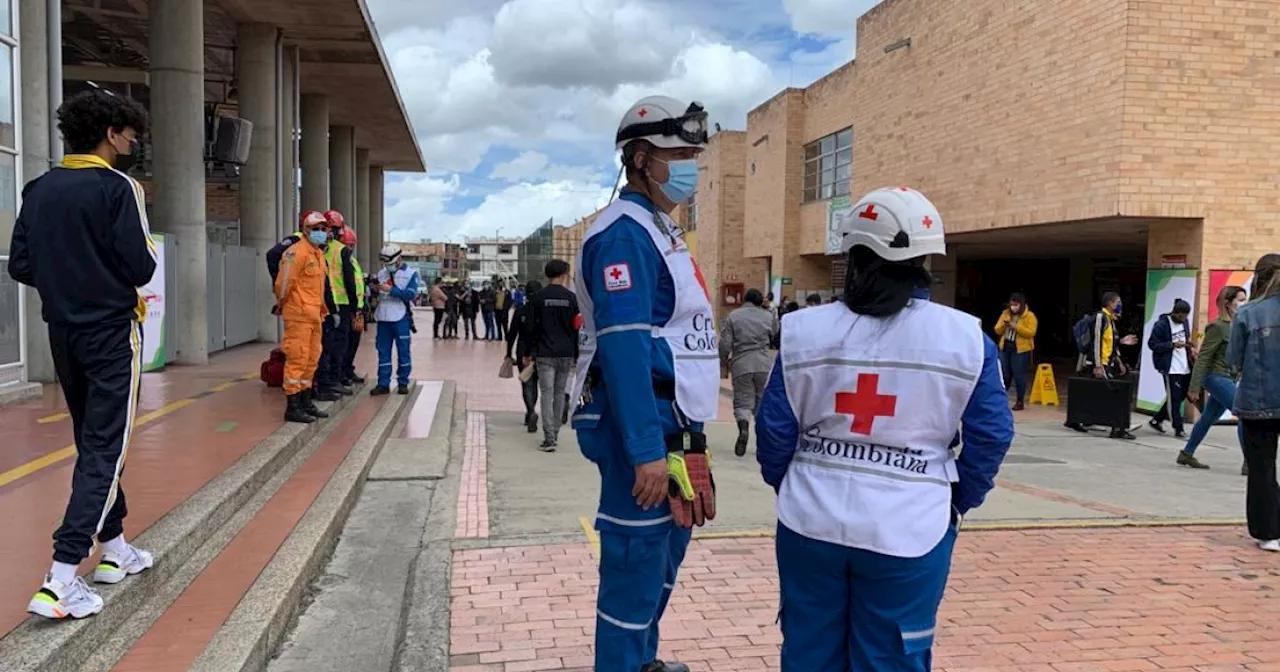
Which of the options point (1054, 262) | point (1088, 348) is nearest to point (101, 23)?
point (1088, 348)

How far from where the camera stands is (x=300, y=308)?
22.5ft

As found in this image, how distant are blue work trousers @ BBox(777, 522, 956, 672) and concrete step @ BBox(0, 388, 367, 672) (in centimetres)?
247

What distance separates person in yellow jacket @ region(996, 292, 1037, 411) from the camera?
46.4ft

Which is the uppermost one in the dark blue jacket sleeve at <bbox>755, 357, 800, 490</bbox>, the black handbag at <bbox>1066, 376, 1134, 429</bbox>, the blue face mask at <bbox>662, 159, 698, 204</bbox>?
the blue face mask at <bbox>662, 159, 698, 204</bbox>

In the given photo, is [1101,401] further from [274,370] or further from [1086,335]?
[274,370]

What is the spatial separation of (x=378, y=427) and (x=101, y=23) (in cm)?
1597

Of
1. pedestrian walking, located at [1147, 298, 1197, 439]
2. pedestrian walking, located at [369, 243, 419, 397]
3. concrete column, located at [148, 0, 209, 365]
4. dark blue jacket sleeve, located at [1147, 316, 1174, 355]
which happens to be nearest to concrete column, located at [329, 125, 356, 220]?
concrete column, located at [148, 0, 209, 365]

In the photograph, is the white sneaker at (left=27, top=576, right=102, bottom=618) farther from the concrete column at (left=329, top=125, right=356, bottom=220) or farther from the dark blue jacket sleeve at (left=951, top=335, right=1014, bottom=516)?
the concrete column at (left=329, top=125, right=356, bottom=220)

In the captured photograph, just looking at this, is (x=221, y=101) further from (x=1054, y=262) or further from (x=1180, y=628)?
(x=1180, y=628)

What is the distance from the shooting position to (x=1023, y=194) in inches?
593

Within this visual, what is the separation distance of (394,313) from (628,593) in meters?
7.72

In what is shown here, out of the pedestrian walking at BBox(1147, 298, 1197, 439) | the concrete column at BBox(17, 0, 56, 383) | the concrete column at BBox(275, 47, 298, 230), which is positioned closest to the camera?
the concrete column at BBox(17, 0, 56, 383)

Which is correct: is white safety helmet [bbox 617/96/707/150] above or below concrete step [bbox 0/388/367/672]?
above

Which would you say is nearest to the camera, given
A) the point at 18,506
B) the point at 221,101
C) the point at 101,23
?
the point at 18,506
